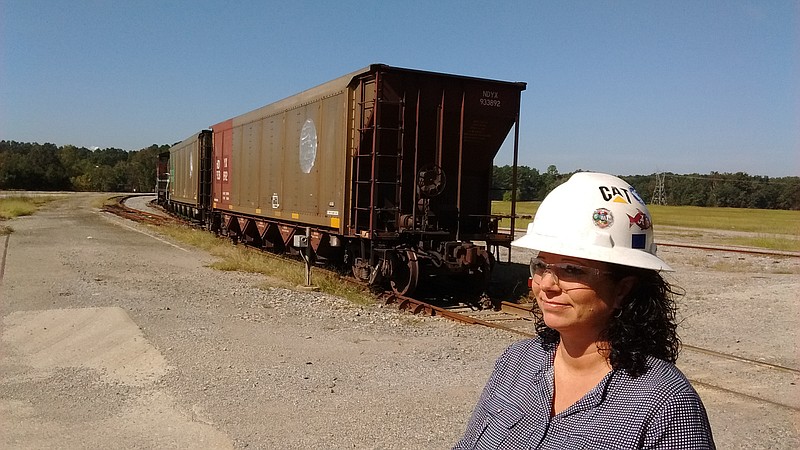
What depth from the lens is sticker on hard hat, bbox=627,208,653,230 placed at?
1.90m

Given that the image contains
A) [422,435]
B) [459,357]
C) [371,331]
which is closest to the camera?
[422,435]

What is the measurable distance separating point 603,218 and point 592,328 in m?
0.35

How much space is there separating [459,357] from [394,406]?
1.94 meters

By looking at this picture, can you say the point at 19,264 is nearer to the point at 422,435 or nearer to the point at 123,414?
the point at 123,414

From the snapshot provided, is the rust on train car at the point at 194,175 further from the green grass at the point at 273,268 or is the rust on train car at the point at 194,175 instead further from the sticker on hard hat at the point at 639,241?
the sticker on hard hat at the point at 639,241

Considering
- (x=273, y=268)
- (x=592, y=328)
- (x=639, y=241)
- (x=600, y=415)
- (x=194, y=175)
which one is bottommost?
(x=273, y=268)

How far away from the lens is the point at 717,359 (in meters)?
7.74

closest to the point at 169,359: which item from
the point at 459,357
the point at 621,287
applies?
the point at 459,357

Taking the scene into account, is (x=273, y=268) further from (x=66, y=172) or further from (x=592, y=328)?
(x=66, y=172)

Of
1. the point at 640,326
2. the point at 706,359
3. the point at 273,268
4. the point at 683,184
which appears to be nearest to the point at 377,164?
the point at 273,268

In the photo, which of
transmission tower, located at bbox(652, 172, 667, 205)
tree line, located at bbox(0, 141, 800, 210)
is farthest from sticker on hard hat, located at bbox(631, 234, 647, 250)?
transmission tower, located at bbox(652, 172, 667, 205)

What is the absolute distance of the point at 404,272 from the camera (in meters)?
11.3

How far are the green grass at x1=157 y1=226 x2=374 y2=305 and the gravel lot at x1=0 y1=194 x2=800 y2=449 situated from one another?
561mm

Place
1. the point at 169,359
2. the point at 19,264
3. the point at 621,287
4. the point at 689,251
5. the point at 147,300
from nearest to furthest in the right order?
the point at 621,287
the point at 169,359
the point at 147,300
the point at 19,264
the point at 689,251
